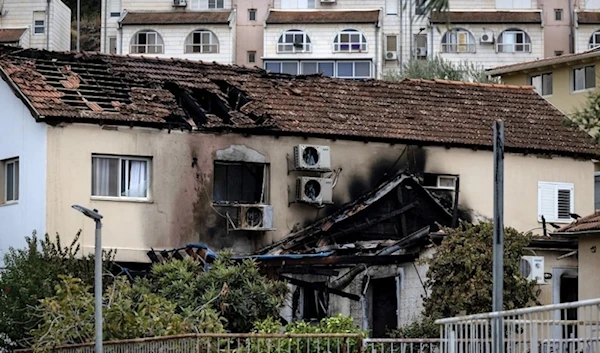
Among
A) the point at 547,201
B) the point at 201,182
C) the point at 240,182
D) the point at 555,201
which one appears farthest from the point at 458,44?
the point at 201,182

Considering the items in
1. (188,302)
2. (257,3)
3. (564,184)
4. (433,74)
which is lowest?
(188,302)

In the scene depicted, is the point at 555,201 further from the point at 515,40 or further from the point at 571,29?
the point at 571,29

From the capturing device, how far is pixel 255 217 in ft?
121

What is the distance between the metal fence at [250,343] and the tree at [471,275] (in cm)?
514

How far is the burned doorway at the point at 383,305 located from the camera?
110 feet

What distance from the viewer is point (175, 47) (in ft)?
332

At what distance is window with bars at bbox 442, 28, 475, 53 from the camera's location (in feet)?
335

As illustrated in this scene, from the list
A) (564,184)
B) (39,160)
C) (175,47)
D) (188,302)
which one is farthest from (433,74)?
(188,302)

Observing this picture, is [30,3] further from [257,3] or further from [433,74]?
[433,74]

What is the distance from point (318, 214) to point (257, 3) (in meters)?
67.3

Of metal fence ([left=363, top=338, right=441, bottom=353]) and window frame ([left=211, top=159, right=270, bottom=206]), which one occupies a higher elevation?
window frame ([left=211, top=159, right=270, bottom=206])

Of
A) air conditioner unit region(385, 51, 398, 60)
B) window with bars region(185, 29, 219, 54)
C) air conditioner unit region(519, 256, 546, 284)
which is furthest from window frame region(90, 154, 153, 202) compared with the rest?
air conditioner unit region(385, 51, 398, 60)

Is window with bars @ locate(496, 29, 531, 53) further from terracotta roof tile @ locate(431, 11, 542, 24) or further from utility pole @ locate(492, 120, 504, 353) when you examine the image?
utility pole @ locate(492, 120, 504, 353)

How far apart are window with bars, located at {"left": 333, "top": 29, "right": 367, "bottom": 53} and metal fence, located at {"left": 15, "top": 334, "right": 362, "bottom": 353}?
75539 mm
